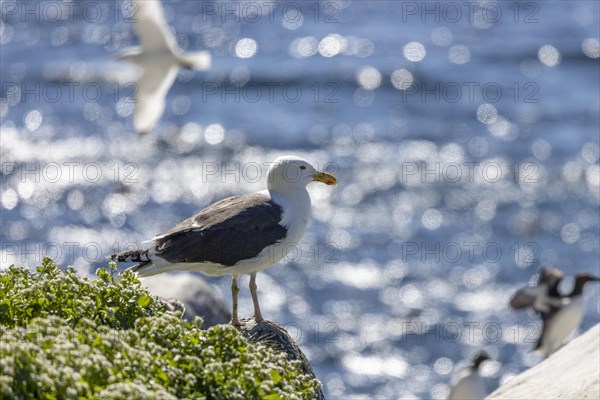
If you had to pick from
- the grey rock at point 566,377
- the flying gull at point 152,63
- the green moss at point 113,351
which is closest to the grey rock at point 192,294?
the flying gull at point 152,63

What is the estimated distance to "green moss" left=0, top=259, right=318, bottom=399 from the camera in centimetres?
731

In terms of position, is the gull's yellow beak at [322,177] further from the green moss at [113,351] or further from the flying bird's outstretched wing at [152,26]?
the flying bird's outstretched wing at [152,26]

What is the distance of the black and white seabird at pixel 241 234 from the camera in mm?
11664

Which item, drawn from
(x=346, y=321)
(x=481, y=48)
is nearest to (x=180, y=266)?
(x=346, y=321)

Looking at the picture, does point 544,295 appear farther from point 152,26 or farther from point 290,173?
point 290,173

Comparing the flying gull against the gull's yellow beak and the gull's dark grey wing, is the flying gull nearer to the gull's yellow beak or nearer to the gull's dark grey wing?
the gull's yellow beak

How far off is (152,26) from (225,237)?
5.03 meters

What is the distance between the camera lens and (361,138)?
36312 mm

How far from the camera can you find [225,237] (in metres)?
11.7

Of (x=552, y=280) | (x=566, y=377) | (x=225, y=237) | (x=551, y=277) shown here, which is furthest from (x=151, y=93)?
(x=552, y=280)

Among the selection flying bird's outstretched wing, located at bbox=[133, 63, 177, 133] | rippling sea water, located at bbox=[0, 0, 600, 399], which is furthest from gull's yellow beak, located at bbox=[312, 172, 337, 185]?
rippling sea water, located at bbox=[0, 0, 600, 399]

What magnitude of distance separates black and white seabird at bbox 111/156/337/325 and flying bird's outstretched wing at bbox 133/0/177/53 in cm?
431

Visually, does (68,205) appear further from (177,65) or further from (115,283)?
(115,283)

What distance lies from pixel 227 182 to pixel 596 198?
10428 mm
